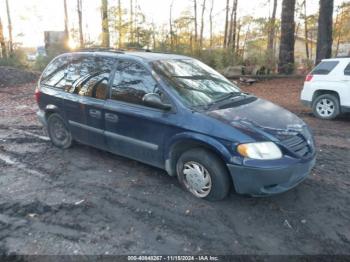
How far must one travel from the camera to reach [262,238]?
3316mm

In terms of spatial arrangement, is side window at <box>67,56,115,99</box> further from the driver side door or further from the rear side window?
the driver side door

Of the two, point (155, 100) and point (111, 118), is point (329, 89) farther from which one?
point (111, 118)

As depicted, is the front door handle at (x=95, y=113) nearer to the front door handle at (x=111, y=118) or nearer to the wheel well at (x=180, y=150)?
the front door handle at (x=111, y=118)

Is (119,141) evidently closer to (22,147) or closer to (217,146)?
(217,146)

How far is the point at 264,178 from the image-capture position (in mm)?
3547

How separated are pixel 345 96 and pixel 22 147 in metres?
7.17

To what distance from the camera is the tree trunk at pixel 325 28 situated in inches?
515

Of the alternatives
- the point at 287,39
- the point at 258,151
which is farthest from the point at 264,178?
the point at 287,39

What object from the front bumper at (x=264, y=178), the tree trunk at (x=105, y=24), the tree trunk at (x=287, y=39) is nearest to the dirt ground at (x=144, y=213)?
the front bumper at (x=264, y=178)

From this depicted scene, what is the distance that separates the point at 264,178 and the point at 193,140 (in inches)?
36.8

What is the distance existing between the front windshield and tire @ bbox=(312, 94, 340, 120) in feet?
13.8

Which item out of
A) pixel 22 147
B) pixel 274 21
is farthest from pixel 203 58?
pixel 22 147

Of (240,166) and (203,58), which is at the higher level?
(203,58)

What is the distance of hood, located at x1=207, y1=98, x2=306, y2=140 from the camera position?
12.0ft
